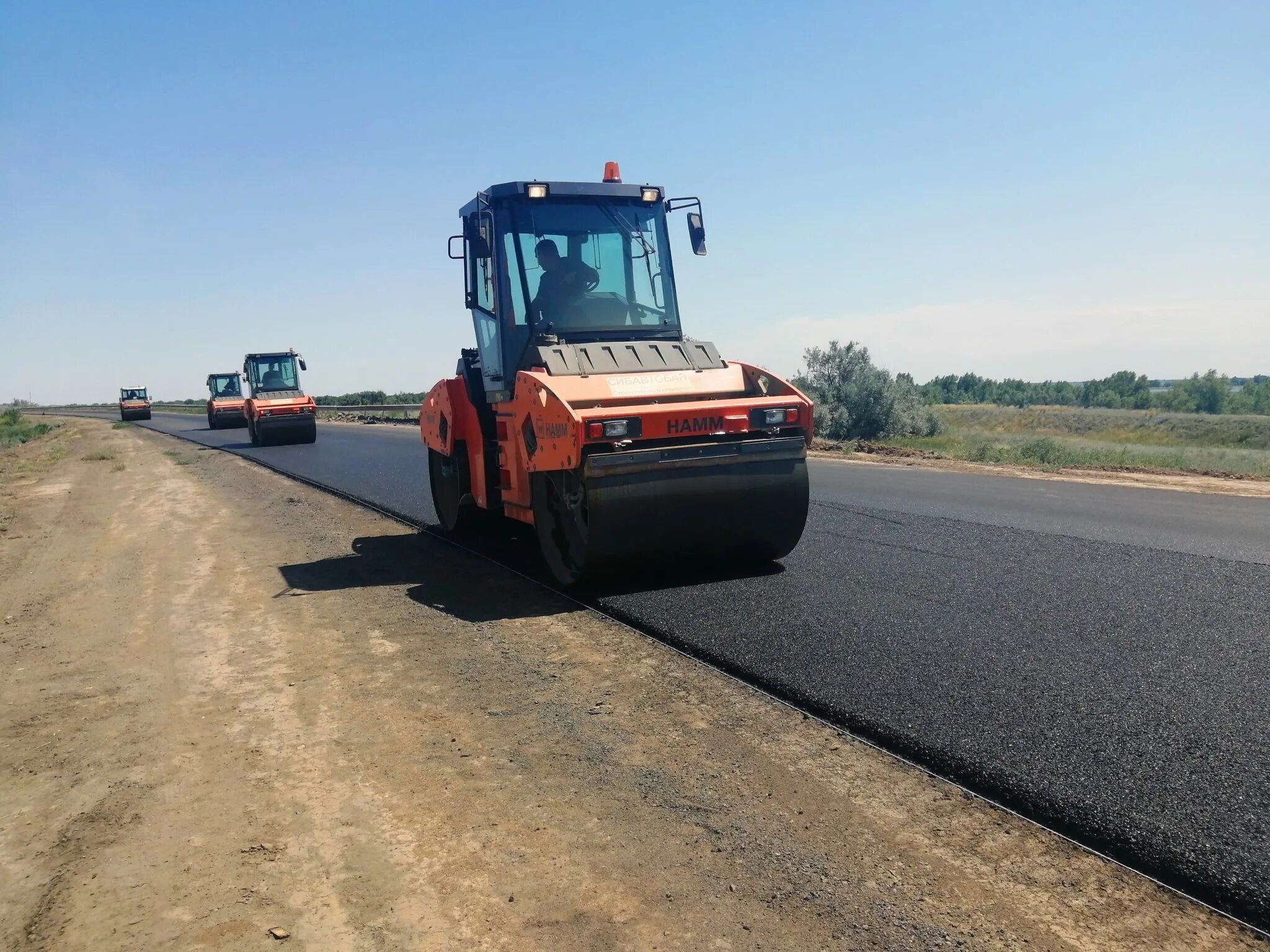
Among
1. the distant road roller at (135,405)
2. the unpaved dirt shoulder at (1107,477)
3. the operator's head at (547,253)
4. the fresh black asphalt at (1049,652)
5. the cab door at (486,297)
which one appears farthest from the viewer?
the distant road roller at (135,405)

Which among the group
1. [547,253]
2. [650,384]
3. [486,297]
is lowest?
[650,384]

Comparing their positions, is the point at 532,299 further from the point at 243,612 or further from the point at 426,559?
the point at 243,612

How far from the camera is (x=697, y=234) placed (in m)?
8.02

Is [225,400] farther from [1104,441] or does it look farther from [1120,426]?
[1120,426]

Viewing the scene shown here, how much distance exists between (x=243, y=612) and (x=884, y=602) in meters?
4.28

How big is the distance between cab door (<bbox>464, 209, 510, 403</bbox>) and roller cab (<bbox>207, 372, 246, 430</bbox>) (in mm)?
30657

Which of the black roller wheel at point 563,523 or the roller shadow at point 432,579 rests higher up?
the black roller wheel at point 563,523

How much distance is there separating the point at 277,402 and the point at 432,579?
19.4 meters

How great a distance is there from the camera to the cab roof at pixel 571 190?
7691mm

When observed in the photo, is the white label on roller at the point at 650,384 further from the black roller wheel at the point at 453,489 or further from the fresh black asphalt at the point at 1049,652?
the black roller wheel at the point at 453,489

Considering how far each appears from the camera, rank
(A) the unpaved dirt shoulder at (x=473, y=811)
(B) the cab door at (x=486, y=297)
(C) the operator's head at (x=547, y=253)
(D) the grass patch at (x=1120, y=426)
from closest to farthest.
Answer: (A) the unpaved dirt shoulder at (x=473, y=811) → (B) the cab door at (x=486, y=297) → (C) the operator's head at (x=547, y=253) → (D) the grass patch at (x=1120, y=426)

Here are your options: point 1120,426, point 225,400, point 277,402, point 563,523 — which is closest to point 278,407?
point 277,402

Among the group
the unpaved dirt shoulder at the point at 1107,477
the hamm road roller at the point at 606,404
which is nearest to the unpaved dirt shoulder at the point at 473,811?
the hamm road roller at the point at 606,404

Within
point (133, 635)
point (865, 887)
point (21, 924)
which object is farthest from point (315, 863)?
point (133, 635)
